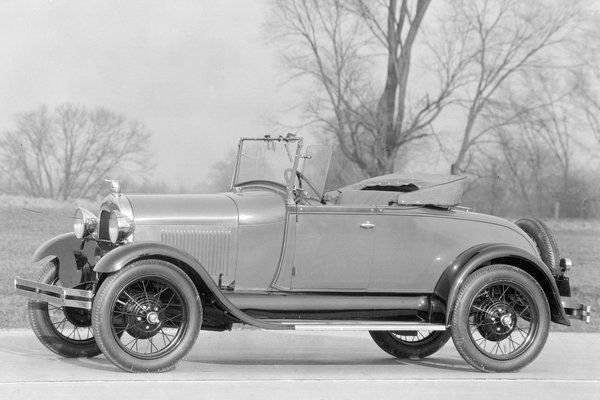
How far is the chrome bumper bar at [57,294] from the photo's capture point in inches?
226

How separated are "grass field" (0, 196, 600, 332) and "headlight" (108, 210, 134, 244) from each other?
3491 millimetres

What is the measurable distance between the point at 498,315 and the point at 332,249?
4.39 feet

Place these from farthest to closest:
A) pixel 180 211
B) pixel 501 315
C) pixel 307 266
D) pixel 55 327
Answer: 1. pixel 55 327
2. pixel 501 315
3. pixel 307 266
4. pixel 180 211

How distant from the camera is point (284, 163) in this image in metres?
6.98

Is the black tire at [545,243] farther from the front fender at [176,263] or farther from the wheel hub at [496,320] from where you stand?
the front fender at [176,263]

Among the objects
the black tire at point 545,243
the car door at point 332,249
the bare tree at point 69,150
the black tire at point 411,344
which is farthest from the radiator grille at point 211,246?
the bare tree at point 69,150

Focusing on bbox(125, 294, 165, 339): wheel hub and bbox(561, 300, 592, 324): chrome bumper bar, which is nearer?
bbox(125, 294, 165, 339): wheel hub

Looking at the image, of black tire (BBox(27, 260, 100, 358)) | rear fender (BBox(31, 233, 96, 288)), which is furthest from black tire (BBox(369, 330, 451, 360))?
rear fender (BBox(31, 233, 96, 288))

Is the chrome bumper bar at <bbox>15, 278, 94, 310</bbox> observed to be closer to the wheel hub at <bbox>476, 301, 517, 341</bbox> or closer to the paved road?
the paved road

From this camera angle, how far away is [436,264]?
667 centimetres

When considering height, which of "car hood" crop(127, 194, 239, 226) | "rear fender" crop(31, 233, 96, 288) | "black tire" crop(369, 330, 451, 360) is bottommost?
"black tire" crop(369, 330, 451, 360)

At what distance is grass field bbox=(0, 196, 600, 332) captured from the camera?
9930mm

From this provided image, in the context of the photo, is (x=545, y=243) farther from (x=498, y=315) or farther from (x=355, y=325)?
(x=355, y=325)

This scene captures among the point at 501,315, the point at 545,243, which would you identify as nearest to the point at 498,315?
the point at 501,315
